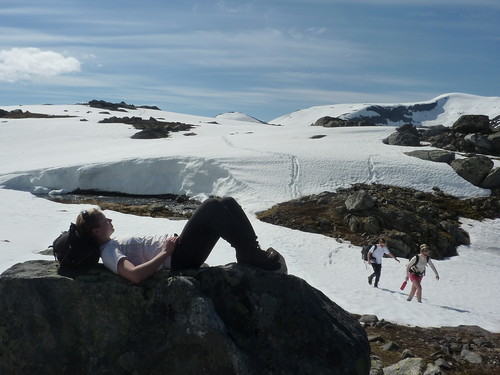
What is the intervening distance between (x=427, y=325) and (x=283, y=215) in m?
17.5

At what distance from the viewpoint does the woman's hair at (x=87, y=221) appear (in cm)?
670

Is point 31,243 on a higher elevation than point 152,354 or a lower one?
lower

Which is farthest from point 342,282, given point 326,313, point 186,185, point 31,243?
point 186,185

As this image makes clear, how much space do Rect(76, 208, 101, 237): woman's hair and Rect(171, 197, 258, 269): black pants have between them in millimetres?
1165

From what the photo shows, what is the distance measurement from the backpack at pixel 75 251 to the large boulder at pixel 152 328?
16 centimetres

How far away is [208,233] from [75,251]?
1.82 meters

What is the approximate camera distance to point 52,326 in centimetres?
652

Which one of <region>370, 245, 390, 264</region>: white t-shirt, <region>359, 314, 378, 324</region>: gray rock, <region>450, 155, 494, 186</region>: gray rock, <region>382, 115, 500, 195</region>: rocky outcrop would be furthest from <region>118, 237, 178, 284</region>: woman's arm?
<region>450, 155, 494, 186</region>: gray rock

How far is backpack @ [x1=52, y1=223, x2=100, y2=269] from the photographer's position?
267 inches

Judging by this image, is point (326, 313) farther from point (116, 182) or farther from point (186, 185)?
point (116, 182)

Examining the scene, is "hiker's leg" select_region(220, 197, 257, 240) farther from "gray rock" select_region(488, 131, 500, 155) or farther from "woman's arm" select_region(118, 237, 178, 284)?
"gray rock" select_region(488, 131, 500, 155)

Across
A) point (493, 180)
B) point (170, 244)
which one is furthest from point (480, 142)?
point (170, 244)

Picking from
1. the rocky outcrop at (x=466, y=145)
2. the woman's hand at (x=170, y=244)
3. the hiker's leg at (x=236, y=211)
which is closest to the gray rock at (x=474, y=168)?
the rocky outcrop at (x=466, y=145)

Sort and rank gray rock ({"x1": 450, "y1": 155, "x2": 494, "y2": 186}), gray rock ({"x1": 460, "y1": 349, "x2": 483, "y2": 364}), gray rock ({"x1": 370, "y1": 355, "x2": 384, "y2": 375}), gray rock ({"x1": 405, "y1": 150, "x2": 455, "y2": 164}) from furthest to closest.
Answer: gray rock ({"x1": 405, "y1": 150, "x2": 455, "y2": 164}) < gray rock ({"x1": 450, "y1": 155, "x2": 494, "y2": 186}) < gray rock ({"x1": 460, "y1": 349, "x2": 483, "y2": 364}) < gray rock ({"x1": 370, "y1": 355, "x2": 384, "y2": 375})
